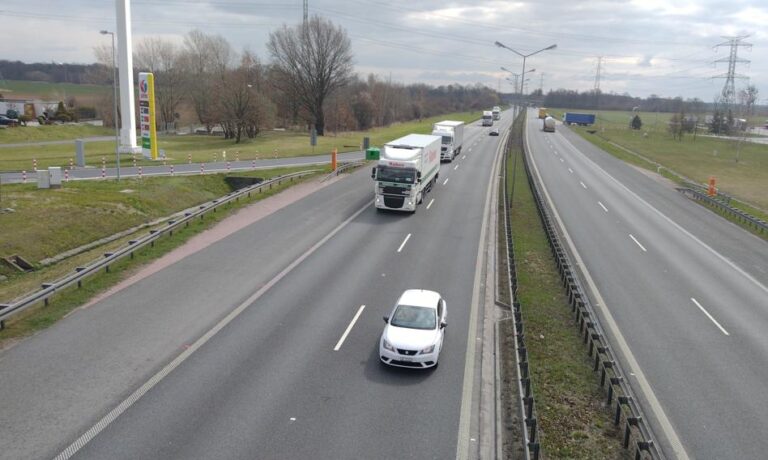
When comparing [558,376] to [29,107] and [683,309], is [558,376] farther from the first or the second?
[29,107]

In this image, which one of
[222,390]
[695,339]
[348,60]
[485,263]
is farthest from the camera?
[348,60]

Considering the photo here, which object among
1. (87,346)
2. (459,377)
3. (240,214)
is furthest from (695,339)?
(240,214)

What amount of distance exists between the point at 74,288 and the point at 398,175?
1803 centimetres

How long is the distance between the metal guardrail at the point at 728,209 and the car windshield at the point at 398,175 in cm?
1995

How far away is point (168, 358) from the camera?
15258 millimetres

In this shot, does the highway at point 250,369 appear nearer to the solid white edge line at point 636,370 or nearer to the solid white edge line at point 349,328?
the solid white edge line at point 349,328

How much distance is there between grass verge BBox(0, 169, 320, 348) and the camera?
55.4 feet

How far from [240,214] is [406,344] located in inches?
751

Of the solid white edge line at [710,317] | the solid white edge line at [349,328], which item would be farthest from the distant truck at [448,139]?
the solid white edge line at [349,328]

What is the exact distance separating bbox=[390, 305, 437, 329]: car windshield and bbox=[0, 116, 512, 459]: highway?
1.00 metres

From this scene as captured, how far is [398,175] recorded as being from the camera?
32.8 meters

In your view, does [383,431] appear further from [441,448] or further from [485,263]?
[485,263]

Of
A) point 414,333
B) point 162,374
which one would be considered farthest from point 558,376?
point 162,374

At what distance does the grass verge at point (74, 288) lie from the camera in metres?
16.9
